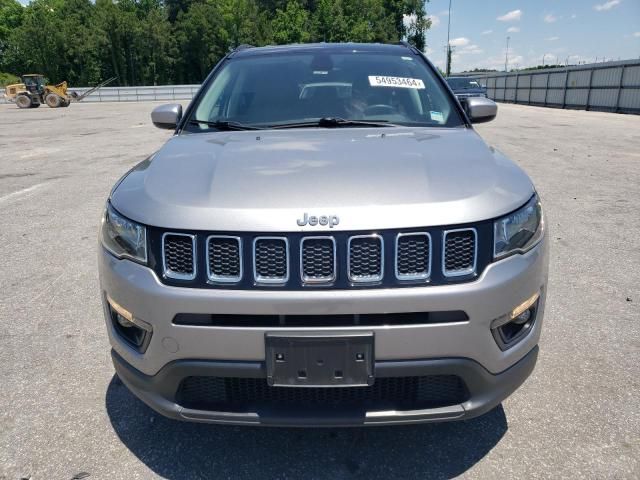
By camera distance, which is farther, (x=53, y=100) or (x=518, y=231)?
(x=53, y=100)

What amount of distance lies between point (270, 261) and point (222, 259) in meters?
0.16

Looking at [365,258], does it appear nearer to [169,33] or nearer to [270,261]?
[270,261]

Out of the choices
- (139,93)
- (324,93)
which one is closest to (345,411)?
(324,93)

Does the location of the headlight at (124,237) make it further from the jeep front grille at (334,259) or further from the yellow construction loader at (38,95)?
the yellow construction loader at (38,95)

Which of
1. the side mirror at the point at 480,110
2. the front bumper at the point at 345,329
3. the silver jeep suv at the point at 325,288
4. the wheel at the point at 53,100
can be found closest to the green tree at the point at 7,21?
the wheel at the point at 53,100

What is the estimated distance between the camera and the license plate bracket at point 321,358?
1647mm

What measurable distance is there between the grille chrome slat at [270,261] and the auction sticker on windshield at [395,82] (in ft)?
5.59

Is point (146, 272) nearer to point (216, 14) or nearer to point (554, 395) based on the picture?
point (554, 395)

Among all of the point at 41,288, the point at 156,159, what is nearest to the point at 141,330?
the point at 156,159

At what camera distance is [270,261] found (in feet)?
5.52

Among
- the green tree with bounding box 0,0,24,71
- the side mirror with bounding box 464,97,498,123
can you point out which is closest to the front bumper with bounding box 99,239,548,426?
the side mirror with bounding box 464,97,498,123

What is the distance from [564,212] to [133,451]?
205 inches

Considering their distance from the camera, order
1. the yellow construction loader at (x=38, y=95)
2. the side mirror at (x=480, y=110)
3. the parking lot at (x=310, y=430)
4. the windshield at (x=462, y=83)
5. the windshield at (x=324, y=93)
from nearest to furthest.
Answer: the parking lot at (x=310, y=430), the windshield at (x=324, y=93), the side mirror at (x=480, y=110), the windshield at (x=462, y=83), the yellow construction loader at (x=38, y=95)

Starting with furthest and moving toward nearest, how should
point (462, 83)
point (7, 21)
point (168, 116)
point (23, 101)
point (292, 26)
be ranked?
point (7, 21) → point (292, 26) → point (23, 101) → point (462, 83) → point (168, 116)
